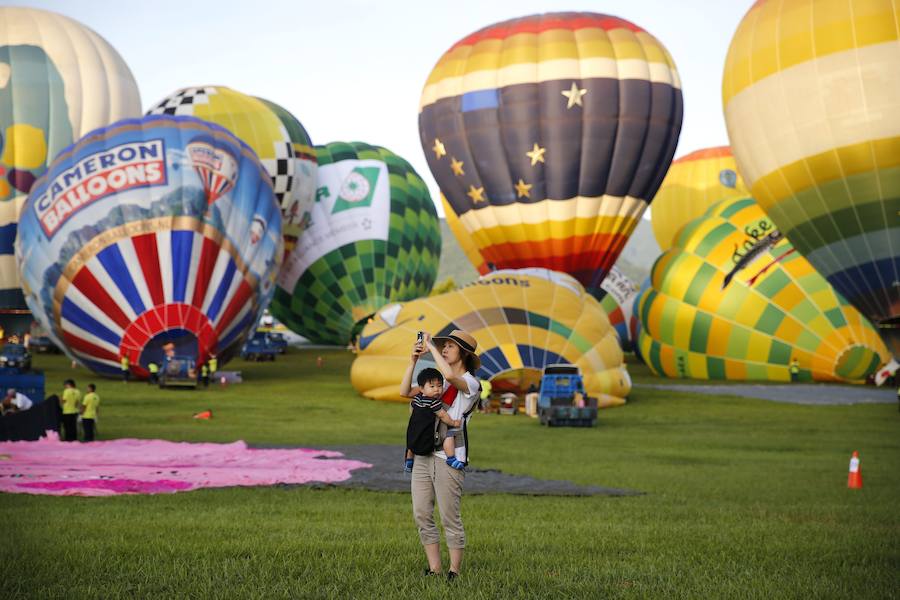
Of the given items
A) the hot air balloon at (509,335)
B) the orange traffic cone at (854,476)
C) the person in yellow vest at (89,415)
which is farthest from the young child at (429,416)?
the hot air balloon at (509,335)

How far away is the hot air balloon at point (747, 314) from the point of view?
30875mm

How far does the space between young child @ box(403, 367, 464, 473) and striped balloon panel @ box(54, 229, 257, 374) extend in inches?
883

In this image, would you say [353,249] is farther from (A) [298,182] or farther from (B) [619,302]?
(B) [619,302]

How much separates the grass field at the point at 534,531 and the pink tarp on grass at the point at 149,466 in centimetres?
62

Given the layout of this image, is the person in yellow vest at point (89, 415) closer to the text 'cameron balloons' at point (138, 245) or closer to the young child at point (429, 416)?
the young child at point (429, 416)

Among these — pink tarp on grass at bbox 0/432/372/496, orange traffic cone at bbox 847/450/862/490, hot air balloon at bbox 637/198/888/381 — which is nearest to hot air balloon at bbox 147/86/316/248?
hot air balloon at bbox 637/198/888/381

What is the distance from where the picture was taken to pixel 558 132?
31938 mm

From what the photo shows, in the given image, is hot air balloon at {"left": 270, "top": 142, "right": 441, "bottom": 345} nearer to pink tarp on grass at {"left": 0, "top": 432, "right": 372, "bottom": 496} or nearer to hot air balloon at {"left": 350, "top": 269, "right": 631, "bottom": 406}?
hot air balloon at {"left": 350, "top": 269, "right": 631, "bottom": 406}

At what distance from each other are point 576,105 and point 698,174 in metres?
25.1

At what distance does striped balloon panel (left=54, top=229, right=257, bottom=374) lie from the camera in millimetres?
27328

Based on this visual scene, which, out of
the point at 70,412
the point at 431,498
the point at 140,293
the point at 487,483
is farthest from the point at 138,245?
the point at 431,498

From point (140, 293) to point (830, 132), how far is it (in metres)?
17.0

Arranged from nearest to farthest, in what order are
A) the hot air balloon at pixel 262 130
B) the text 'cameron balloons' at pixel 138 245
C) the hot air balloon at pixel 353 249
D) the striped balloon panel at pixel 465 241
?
the text 'cameron balloons' at pixel 138 245, the hot air balloon at pixel 262 130, the striped balloon panel at pixel 465 241, the hot air balloon at pixel 353 249

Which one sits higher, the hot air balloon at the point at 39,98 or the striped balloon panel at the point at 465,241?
the hot air balloon at the point at 39,98
